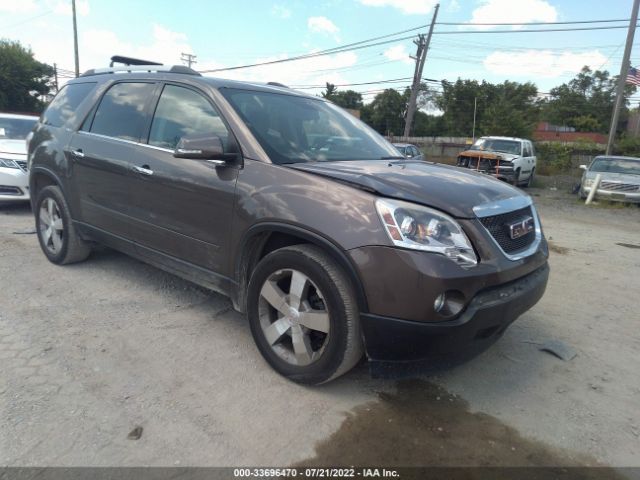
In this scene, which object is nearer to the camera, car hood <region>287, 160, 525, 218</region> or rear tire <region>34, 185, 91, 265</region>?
car hood <region>287, 160, 525, 218</region>

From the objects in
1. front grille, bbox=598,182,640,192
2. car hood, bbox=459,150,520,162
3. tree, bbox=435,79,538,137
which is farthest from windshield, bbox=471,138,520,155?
tree, bbox=435,79,538,137

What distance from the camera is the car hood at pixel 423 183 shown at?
8.27ft

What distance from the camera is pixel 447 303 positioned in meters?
2.38

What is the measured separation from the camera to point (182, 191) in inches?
129

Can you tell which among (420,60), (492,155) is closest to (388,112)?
(420,60)

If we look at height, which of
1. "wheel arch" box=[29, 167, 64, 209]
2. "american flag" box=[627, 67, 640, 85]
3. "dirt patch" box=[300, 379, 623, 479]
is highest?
"american flag" box=[627, 67, 640, 85]

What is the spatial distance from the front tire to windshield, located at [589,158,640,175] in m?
14.9

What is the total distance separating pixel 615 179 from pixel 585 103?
60.4 meters

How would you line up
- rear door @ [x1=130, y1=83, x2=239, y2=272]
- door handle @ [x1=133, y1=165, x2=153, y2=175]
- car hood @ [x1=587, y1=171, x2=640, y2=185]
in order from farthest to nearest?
car hood @ [x1=587, y1=171, x2=640, y2=185]
door handle @ [x1=133, y1=165, x2=153, y2=175]
rear door @ [x1=130, y1=83, x2=239, y2=272]

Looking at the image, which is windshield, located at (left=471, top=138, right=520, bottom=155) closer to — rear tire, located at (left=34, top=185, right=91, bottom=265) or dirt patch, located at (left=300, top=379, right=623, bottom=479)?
rear tire, located at (left=34, top=185, right=91, bottom=265)

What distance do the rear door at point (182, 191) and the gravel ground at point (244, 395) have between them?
2.08 feet

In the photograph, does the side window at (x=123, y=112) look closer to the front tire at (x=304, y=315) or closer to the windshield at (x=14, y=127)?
the front tire at (x=304, y=315)

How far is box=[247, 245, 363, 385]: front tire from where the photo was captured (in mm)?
2521

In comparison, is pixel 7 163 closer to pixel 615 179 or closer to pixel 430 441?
pixel 430 441
